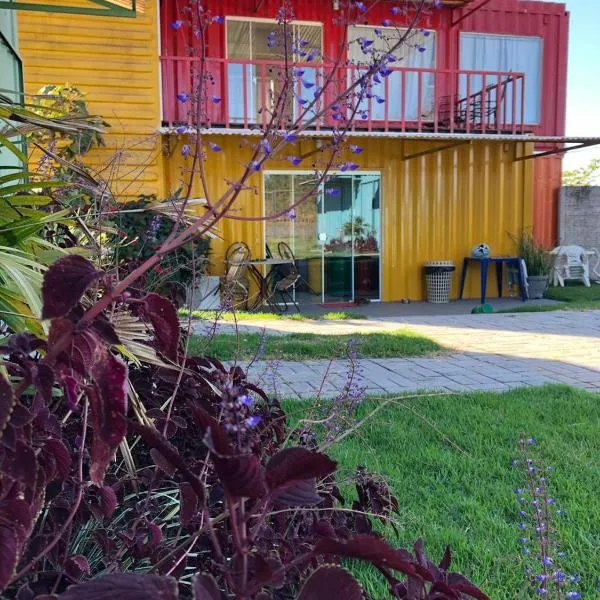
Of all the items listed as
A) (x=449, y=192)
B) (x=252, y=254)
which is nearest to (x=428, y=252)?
(x=449, y=192)

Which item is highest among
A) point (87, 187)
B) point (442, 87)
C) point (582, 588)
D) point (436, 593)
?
point (442, 87)

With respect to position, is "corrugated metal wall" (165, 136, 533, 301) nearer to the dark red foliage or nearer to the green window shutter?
the green window shutter

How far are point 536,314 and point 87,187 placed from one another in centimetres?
858

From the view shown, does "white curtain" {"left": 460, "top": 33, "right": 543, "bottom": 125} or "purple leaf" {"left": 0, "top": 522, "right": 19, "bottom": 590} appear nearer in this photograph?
"purple leaf" {"left": 0, "top": 522, "right": 19, "bottom": 590}

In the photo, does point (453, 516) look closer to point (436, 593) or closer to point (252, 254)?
point (436, 593)

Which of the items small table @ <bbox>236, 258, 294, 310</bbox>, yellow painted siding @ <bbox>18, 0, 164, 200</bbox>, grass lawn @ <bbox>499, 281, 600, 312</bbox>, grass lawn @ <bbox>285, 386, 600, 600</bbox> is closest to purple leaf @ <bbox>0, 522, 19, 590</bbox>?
grass lawn @ <bbox>285, 386, 600, 600</bbox>

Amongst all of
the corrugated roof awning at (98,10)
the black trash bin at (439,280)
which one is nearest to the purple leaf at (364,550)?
the corrugated roof awning at (98,10)

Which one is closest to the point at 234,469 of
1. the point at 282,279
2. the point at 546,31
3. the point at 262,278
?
the point at 262,278

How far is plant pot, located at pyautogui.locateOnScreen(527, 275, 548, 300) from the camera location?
38.6 feet

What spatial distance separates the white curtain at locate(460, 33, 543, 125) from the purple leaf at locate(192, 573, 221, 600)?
41.6 feet

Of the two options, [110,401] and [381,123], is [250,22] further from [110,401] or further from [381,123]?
[110,401]

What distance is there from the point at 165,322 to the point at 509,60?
1345 centimetres

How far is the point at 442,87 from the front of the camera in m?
12.0

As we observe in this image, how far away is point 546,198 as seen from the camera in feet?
46.9
